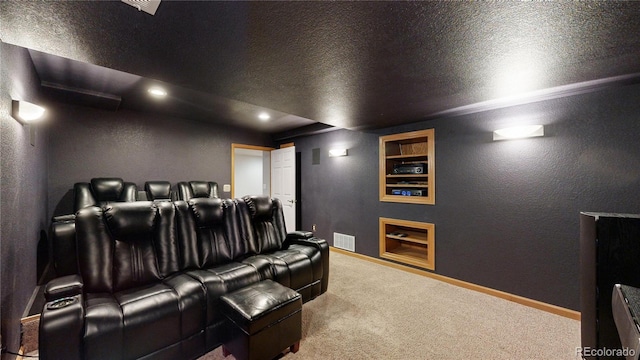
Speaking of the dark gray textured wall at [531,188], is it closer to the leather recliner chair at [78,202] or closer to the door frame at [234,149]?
the door frame at [234,149]

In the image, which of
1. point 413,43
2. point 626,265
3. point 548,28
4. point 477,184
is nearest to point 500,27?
point 548,28

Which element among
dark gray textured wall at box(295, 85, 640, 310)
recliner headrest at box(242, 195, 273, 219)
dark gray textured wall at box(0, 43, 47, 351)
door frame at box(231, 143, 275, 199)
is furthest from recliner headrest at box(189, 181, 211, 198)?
dark gray textured wall at box(295, 85, 640, 310)

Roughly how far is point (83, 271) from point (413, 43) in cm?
284

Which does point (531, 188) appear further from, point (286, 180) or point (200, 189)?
point (200, 189)

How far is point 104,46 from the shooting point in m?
1.58

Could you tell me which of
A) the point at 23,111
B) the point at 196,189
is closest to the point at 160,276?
the point at 23,111

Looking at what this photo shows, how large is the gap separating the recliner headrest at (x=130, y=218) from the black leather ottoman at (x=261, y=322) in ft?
3.11

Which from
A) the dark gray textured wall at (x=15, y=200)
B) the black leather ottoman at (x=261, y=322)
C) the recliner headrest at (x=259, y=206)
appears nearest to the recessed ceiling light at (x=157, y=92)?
the dark gray textured wall at (x=15, y=200)

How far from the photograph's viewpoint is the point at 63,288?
1.57 metres

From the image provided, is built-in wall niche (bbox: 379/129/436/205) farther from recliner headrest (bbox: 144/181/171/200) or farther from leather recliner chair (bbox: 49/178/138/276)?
leather recliner chair (bbox: 49/178/138/276)

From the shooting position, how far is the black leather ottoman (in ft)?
5.46

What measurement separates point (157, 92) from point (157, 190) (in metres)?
1.67

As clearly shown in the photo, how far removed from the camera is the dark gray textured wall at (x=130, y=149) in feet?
11.6

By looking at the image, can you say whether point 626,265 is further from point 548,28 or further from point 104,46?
point 104,46
